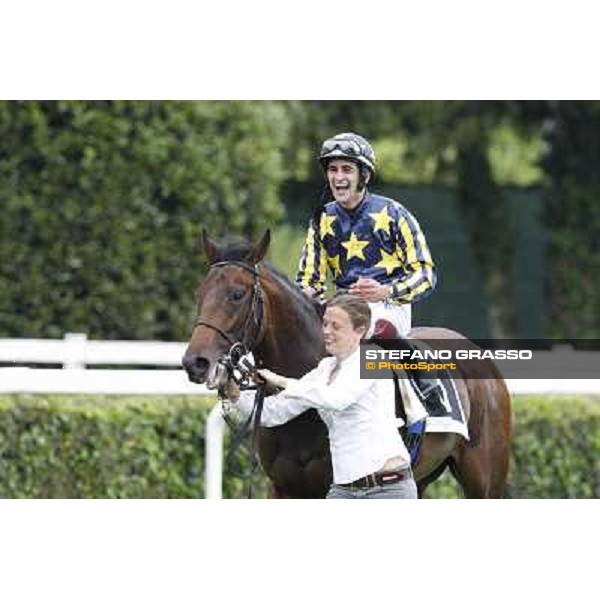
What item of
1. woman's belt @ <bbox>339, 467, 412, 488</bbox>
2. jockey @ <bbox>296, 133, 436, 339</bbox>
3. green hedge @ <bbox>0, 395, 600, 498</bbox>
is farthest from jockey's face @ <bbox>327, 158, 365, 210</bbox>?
green hedge @ <bbox>0, 395, 600, 498</bbox>

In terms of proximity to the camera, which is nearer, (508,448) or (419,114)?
(508,448)

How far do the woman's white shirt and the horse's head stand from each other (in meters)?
0.24

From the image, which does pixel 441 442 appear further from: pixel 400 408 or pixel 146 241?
pixel 146 241

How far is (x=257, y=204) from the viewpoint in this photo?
33.6 feet

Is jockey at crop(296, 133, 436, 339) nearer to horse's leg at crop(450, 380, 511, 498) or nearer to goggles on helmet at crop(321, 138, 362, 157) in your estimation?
goggles on helmet at crop(321, 138, 362, 157)

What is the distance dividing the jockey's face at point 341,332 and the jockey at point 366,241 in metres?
0.14

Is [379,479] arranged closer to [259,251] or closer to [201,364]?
[201,364]

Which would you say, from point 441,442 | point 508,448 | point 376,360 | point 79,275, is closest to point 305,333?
point 376,360

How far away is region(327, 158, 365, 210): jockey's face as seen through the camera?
16.4ft

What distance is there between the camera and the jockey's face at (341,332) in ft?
15.9

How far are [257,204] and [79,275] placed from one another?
134 centimetres

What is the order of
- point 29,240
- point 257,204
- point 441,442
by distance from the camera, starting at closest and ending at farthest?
point 441,442, point 29,240, point 257,204

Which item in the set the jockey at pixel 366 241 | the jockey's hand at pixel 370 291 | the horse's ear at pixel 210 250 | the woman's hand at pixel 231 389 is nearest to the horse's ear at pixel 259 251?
the horse's ear at pixel 210 250

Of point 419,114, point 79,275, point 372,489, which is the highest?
point 419,114
